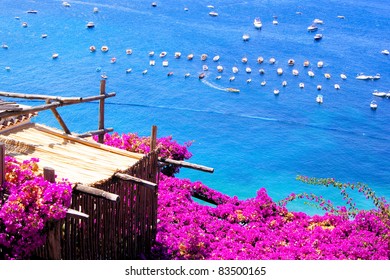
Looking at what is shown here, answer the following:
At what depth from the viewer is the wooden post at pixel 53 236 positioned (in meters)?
6.14

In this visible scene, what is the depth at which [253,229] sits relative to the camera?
1046 centimetres

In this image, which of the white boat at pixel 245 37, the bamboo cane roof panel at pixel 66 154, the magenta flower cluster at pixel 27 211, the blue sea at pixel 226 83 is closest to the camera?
the magenta flower cluster at pixel 27 211

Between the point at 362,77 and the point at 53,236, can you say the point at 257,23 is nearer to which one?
the point at 362,77

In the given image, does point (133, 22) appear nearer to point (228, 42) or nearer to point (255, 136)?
point (228, 42)

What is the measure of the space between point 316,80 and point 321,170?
50.3 feet

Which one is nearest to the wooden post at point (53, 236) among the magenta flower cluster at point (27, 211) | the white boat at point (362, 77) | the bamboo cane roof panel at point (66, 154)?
the magenta flower cluster at point (27, 211)

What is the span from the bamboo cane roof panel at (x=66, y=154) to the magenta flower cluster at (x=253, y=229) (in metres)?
1.76

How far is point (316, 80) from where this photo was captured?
39.7m

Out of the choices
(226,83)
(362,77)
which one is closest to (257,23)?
(362,77)

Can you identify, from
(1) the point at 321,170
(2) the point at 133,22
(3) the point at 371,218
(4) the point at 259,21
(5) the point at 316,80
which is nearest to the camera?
(3) the point at 371,218

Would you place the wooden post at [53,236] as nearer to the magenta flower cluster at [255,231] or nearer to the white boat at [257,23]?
the magenta flower cluster at [255,231]

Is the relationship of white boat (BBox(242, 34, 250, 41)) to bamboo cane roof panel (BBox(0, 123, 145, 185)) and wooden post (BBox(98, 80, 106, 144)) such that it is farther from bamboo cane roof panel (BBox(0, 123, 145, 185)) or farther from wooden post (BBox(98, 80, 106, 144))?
bamboo cane roof panel (BBox(0, 123, 145, 185))

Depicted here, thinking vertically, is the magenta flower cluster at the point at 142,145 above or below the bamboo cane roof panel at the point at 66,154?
below
